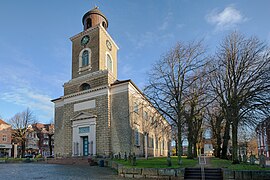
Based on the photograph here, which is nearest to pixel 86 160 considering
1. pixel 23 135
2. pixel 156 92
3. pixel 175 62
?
pixel 156 92

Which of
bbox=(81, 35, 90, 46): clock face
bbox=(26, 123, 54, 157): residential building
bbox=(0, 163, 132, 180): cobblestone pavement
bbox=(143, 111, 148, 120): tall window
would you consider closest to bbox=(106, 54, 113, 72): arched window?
bbox=(81, 35, 90, 46): clock face

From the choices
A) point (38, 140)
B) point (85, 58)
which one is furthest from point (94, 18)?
point (38, 140)

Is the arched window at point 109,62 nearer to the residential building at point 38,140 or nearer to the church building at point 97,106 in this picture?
the church building at point 97,106

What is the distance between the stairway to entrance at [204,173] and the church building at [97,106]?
32.1 feet

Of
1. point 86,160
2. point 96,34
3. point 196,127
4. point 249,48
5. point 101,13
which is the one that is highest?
point 101,13

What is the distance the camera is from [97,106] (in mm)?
27859

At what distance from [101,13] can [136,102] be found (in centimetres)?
1463

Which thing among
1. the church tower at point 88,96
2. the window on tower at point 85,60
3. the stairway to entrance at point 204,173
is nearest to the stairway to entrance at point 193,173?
the stairway to entrance at point 204,173

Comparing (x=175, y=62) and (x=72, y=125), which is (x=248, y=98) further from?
(x=72, y=125)

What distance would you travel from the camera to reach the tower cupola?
3278 centimetres

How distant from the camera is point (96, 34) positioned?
3100 centimetres

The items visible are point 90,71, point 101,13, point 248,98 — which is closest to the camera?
point 248,98

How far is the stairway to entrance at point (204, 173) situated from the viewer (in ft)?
42.2

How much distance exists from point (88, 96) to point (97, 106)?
6.83 ft
